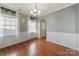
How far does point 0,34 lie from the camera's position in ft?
15.9

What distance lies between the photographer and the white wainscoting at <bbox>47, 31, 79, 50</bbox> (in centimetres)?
463

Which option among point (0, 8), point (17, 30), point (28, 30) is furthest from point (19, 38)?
point (0, 8)

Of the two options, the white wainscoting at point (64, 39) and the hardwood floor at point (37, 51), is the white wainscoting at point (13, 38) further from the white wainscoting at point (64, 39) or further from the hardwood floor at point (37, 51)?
the white wainscoting at point (64, 39)

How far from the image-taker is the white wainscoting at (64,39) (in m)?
4.63

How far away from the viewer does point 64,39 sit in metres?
5.37

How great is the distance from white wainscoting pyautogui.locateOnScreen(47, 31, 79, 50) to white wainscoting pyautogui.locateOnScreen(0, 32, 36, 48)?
7.58 ft

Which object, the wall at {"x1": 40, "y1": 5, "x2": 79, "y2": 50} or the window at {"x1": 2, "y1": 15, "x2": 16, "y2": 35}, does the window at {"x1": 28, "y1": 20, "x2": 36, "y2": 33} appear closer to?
the wall at {"x1": 40, "y1": 5, "x2": 79, "y2": 50}

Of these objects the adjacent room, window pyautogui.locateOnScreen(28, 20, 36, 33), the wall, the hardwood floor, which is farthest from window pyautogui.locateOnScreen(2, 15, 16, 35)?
the wall

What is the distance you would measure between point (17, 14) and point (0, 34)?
2.21 metres

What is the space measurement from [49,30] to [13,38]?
3099 millimetres

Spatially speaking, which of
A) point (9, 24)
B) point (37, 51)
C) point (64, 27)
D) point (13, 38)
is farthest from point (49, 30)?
point (37, 51)

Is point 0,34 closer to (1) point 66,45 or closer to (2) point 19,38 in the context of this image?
(2) point 19,38

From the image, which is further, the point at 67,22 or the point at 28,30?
the point at 28,30

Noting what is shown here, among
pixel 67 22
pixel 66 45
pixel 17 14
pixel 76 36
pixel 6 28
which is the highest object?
pixel 17 14
